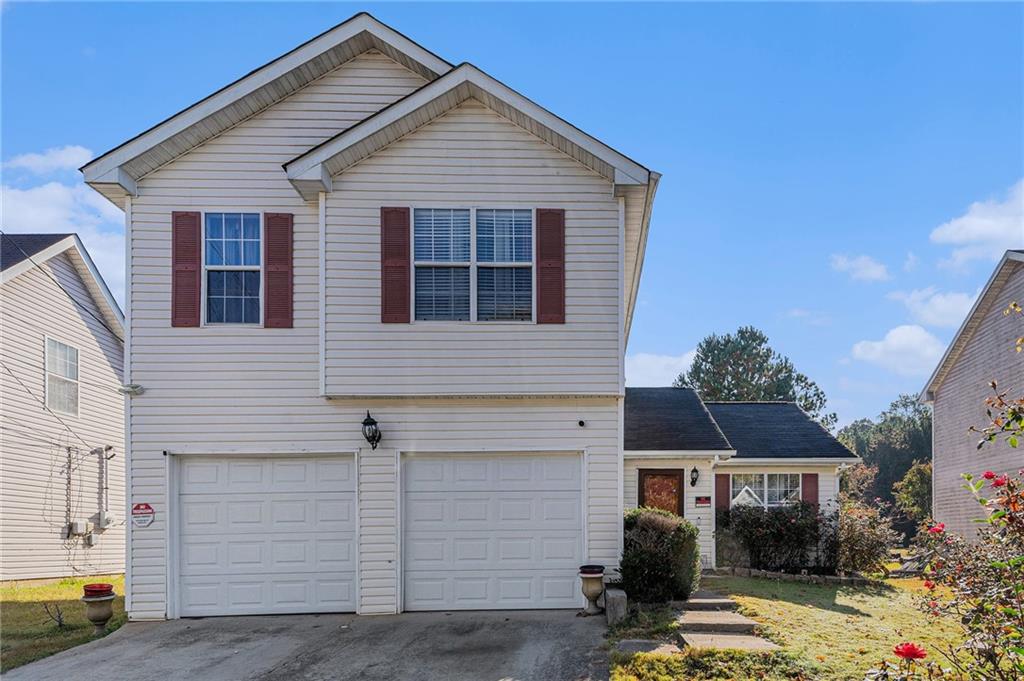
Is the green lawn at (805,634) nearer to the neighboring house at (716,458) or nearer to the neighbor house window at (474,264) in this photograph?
the neighboring house at (716,458)

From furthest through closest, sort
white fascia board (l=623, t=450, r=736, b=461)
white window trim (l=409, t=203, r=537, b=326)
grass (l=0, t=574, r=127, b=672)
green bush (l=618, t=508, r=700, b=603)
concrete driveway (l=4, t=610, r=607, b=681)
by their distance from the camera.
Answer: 1. white fascia board (l=623, t=450, r=736, b=461)
2. white window trim (l=409, t=203, r=537, b=326)
3. green bush (l=618, t=508, r=700, b=603)
4. grass (l=0, t=574, r=127, b=672)
5. concrete driveway (l=4, t=610, r=607, b=681)

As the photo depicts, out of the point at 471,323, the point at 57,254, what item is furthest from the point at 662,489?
the point at 57,254

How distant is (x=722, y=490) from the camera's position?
691 inches

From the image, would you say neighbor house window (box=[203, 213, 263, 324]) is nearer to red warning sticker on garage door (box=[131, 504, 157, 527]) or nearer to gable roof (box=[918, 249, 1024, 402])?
red warning sticker on garage door (box=[131, 504, 157, 527])

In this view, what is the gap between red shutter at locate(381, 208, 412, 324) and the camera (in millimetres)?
9797

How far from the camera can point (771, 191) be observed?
1733 cm

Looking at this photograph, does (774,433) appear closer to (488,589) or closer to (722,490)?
(722,490)

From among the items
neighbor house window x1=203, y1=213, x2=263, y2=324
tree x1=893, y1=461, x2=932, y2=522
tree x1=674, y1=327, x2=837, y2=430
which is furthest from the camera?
tree x1=674, y1=327, x2=837, y2=430

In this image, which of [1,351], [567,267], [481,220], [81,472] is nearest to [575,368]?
[567,267]

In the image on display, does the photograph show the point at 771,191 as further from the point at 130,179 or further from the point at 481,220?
the point at 130,179

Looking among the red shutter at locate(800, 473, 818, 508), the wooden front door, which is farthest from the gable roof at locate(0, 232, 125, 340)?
the red shutter at locate(800, 473, 818, 508)

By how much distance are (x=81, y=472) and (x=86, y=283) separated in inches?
176

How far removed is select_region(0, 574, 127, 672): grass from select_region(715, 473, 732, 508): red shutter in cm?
1268

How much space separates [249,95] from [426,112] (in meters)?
2.52
